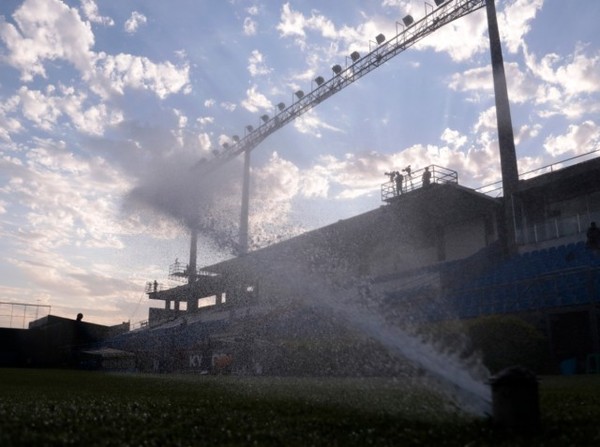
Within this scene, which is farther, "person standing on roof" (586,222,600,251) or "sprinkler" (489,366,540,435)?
"person standing on roof" (586,222,600,251)

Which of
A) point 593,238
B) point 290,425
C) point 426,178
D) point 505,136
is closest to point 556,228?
point 593,238

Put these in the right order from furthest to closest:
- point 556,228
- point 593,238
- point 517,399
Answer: point 556,228, point 593,238, point 517,399

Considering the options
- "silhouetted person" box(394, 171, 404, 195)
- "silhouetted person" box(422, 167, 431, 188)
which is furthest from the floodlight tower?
"silhouetted person" box(394, 171, 404, 195)

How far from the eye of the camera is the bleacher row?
60.7 feet

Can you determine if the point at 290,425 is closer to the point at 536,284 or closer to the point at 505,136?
the point at 536,284

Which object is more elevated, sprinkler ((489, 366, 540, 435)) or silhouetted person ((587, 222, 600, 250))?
silhouetted person ((587, 222, 600, 250))

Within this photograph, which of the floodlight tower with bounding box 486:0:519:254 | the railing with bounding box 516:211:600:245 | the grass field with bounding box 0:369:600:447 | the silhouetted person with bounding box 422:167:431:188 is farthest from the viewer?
the silhouetted person with bounding box 422:167:431:188

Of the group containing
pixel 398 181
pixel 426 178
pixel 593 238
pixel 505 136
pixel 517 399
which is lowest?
pixel 517 399

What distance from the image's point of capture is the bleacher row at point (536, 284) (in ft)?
Answer: 60.7

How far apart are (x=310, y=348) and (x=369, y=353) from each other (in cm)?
252

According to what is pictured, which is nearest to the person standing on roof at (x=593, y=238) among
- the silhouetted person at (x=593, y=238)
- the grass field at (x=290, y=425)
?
the silhouetted person at (x=593, y=238)

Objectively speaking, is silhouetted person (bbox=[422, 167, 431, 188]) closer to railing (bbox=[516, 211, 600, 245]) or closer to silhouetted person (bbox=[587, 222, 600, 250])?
railing (bbox=[516, 211, 600, 245])

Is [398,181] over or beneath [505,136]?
beneath

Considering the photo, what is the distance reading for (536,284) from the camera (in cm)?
2017
